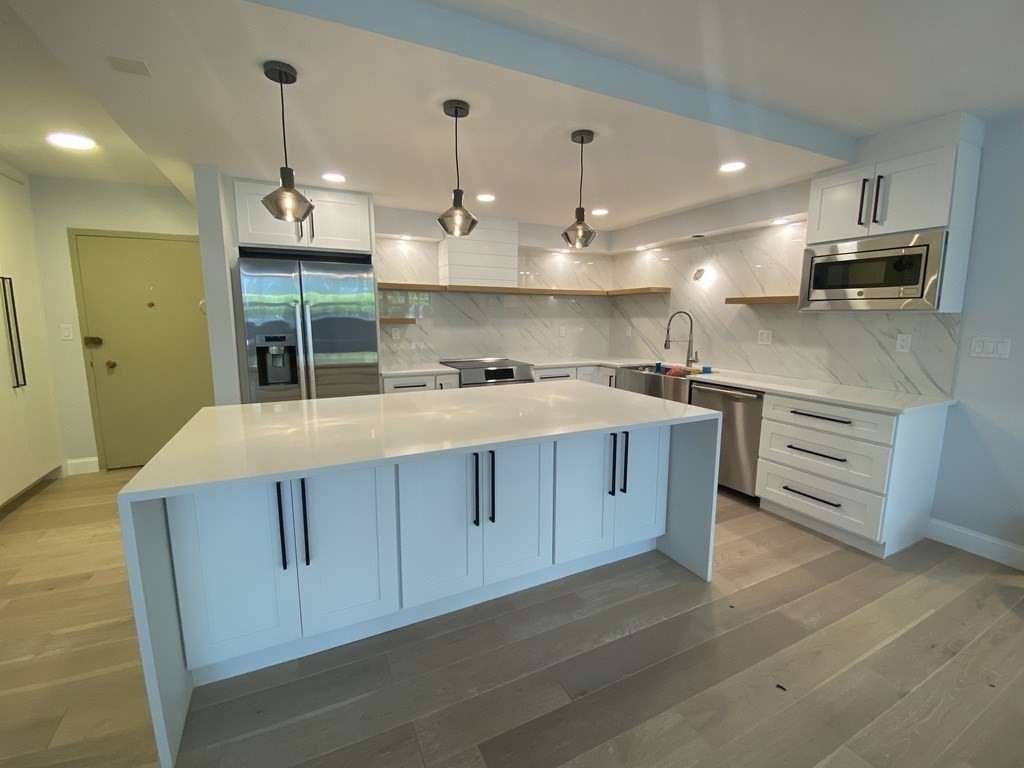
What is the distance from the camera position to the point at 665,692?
5.13 feet

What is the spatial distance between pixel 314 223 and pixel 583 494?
2672mm

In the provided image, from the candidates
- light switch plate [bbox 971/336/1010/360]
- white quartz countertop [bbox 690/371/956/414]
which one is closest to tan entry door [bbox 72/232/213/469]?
white quartz countertop [bbox 690/371/956/414]

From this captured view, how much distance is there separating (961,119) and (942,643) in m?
2.51

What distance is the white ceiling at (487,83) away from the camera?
1511 millimetres

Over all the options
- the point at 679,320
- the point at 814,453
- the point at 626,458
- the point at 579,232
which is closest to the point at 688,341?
the point at 679,320

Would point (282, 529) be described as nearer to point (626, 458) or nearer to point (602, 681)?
point (602, 681)

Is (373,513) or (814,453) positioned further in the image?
(814,453)

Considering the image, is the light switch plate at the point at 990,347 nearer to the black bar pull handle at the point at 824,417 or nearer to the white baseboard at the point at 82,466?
the black bar pull handle at the point at 824,417

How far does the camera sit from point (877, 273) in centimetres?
260

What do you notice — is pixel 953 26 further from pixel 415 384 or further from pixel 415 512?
pixel 415 384

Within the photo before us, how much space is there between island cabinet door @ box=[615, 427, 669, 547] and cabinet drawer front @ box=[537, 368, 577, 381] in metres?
2.03

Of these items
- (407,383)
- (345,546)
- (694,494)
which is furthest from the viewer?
(407,383)

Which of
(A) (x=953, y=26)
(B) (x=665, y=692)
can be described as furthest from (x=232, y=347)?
(A) (x=953, y=26)

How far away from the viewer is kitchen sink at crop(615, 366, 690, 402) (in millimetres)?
3508
